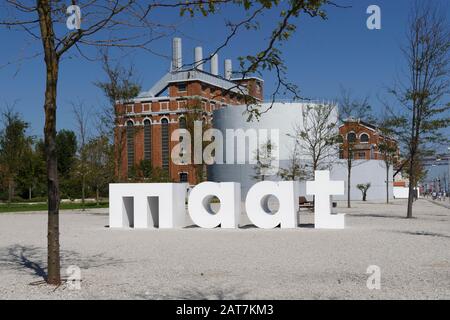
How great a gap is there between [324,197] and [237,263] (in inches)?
353

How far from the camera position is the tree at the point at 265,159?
5088 centimetres

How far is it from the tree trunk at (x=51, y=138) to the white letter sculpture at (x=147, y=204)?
1081 centimetres

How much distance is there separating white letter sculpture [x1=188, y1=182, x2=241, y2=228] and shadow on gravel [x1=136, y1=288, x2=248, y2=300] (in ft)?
36.8

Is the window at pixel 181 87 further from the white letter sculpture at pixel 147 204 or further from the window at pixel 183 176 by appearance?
the white letter sculpture at pixel 147 204

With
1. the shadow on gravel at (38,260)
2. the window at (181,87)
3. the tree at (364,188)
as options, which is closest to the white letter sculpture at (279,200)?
the shadow on gravel at (38,260)

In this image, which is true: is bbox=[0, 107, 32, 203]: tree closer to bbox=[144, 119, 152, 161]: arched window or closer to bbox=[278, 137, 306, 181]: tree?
bbox=[278, 137, 306, 181]: tree

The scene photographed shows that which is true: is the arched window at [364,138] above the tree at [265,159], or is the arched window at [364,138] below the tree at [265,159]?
above

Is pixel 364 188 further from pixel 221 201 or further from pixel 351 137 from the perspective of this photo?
pixel 221 201

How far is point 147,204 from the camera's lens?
2003 cm

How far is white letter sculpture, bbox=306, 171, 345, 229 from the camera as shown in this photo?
18.8 m

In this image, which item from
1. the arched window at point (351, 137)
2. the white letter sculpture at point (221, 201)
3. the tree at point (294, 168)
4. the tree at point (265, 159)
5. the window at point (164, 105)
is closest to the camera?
the white letter sculpture at point (221, 201)

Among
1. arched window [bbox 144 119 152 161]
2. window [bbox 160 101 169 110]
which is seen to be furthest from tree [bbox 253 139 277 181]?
arched window [bbox 144 119 152 161]

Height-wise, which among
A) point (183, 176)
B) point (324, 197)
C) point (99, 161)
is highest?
point (99, 161)

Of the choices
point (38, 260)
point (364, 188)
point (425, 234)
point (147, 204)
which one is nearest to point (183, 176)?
point (364, 188)
